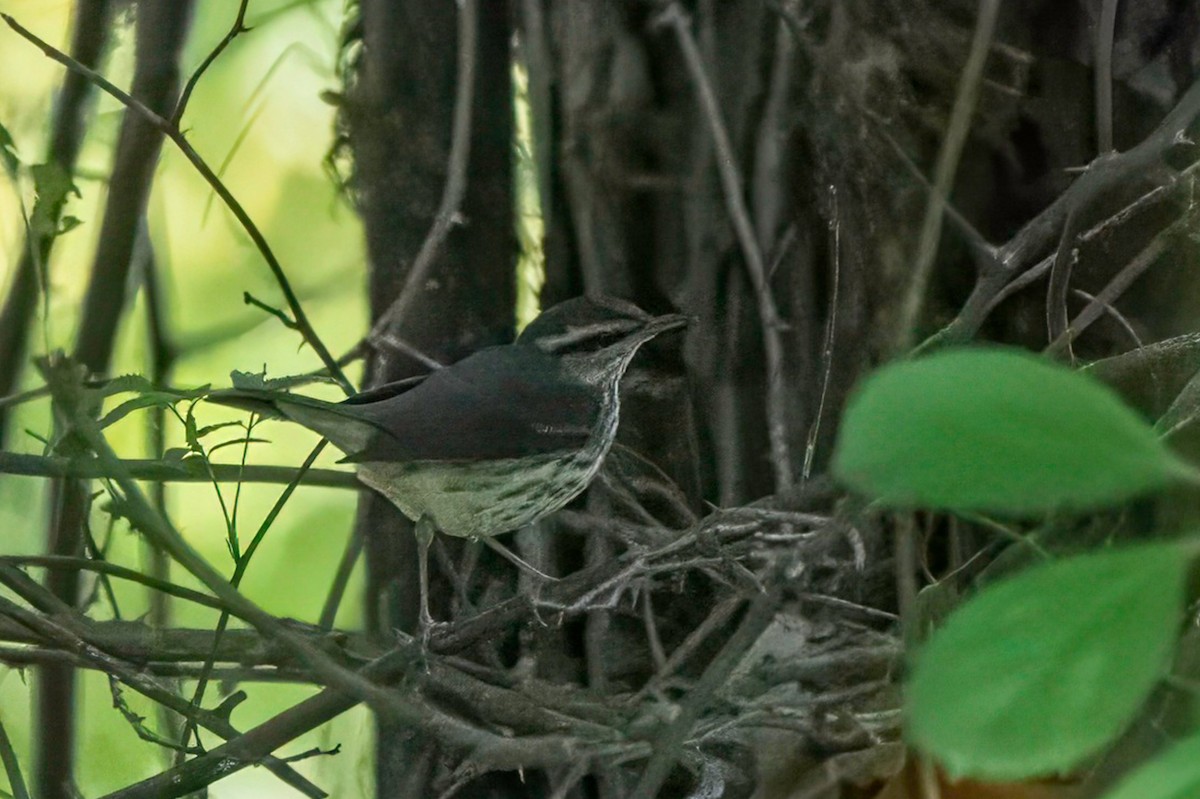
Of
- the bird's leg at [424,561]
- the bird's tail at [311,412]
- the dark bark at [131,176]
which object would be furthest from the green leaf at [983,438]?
the dark bark at [131,176]

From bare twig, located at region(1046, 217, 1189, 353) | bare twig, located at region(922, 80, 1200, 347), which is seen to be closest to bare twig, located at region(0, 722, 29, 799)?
bare twig, located at region(922, 80, 1200, 347)

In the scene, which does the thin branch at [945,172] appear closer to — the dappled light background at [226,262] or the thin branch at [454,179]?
the thin branch at [454,179]

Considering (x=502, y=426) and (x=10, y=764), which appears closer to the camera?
(x=10, y=764)

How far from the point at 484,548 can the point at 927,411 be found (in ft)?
3.11

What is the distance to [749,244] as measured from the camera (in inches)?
37.8

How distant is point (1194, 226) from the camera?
81 centimetres

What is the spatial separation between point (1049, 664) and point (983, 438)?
3cm

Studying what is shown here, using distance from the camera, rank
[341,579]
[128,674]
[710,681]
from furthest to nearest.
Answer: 1. [341,579]
2. [128,674]
3. [710,681]

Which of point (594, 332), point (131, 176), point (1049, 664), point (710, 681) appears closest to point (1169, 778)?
point (1049, 664)

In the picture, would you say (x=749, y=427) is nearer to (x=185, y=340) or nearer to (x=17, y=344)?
(x=185, y=340)

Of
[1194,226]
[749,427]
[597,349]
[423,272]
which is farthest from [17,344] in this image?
[1194,226]

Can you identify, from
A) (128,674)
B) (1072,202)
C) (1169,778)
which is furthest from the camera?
(128,674)

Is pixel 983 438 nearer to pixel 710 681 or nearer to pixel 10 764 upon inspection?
pixel 710 681

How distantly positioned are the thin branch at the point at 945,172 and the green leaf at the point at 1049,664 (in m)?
0.69
